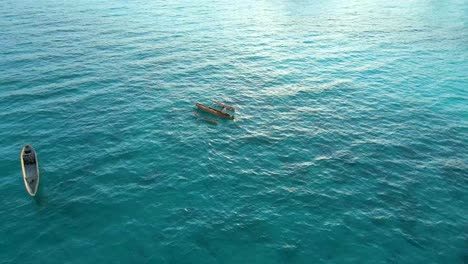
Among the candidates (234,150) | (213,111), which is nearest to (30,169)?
(234,150)

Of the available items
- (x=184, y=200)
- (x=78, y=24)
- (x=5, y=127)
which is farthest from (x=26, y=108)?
(x=78, y=24)

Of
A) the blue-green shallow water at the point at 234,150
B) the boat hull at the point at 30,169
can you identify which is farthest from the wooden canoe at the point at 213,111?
the boat hull at the point at 30,169

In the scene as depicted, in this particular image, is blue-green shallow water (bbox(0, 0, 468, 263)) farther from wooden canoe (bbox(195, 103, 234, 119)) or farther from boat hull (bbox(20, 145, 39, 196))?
wooden canoe (bbox(195, 103, 234, 119))

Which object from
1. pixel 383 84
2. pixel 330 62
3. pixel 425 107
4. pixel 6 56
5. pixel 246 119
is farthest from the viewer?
pixel 330 62

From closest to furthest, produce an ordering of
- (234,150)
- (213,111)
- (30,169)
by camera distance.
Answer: (30,169) → (234,150) → (213,111)

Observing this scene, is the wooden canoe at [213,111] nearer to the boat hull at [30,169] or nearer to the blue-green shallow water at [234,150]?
the blue-green shallow water at [234,150]

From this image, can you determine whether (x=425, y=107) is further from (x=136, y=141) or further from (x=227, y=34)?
(x=227, y=34)

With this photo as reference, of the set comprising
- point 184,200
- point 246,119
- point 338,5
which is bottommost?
point 184,200

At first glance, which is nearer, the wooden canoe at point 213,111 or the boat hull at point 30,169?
the boat hull at point 30,169

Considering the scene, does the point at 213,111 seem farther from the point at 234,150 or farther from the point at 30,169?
the point at 30,169
